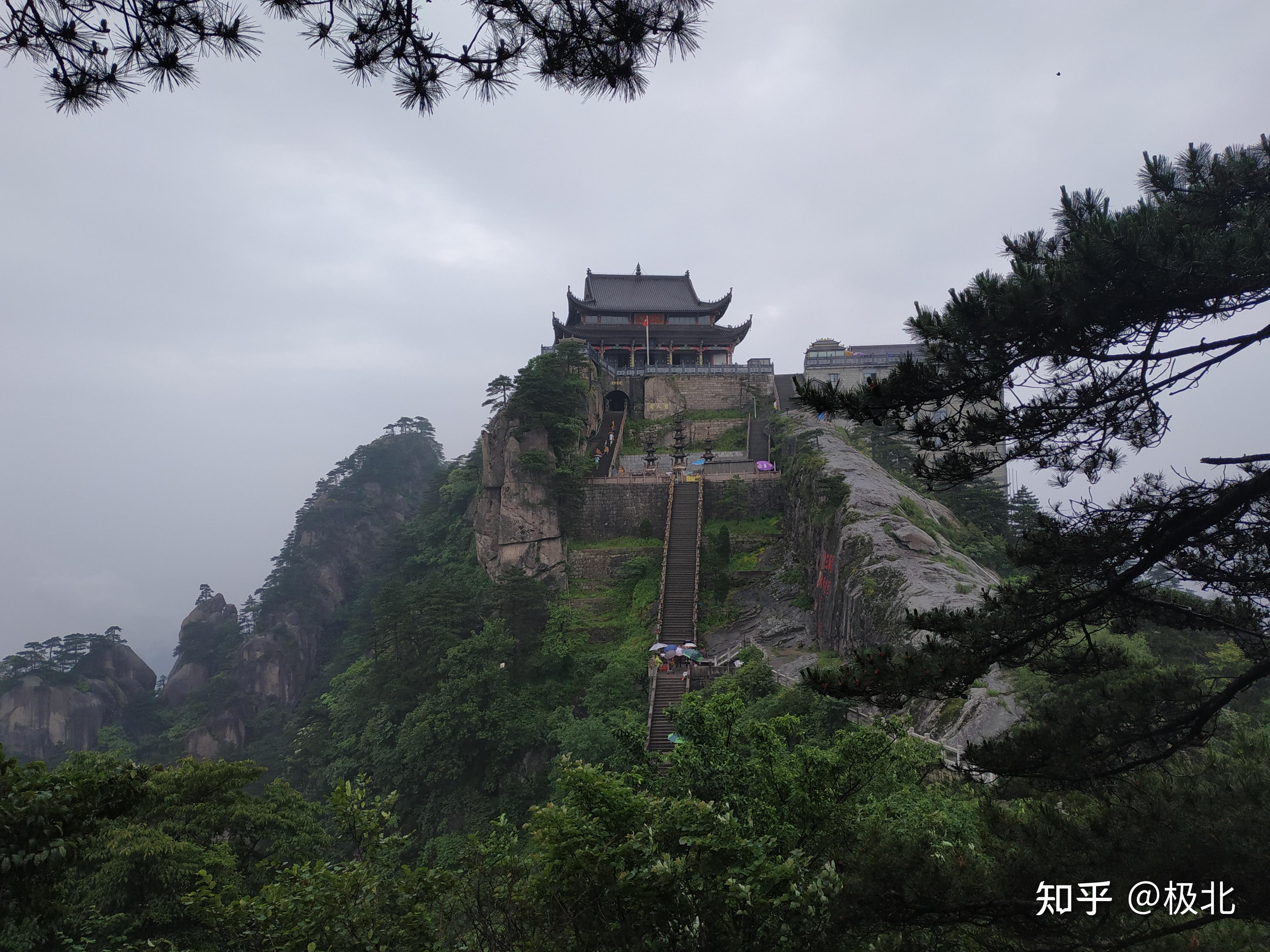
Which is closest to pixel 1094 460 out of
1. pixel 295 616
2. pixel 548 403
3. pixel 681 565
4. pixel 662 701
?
pixel 662 701

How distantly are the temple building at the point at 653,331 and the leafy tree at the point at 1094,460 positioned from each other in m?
32.8

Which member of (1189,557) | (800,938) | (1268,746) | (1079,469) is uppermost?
(1079,469)

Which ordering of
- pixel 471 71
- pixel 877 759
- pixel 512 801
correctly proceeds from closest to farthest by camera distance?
pixel 471 71 → pixel 877 759 → pixel 512 801

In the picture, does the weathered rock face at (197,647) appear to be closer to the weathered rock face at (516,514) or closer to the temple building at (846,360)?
the weathered rock face at (516,514)

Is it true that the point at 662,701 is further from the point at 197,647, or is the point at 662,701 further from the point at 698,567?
the point at 197,647

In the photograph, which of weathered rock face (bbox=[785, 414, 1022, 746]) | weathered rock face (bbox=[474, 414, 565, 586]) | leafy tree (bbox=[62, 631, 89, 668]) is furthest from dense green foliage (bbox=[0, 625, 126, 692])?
weathered rock face (bbox=[785, 414, 1022, 746])

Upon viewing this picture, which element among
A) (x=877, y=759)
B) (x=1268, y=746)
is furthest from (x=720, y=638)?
(x=1268, y=746)

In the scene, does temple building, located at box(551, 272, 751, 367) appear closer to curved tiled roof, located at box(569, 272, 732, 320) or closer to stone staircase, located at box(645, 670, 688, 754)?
curved tiled roof, located at box(569, 272, 732, 320)

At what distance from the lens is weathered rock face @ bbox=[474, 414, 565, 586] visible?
25.2 m

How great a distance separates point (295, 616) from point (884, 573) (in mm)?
38767

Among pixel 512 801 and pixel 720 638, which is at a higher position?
pixel 720 638

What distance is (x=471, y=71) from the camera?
14.8 ft

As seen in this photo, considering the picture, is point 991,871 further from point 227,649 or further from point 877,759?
point 227,649

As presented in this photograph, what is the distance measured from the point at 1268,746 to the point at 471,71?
6.42 meters
